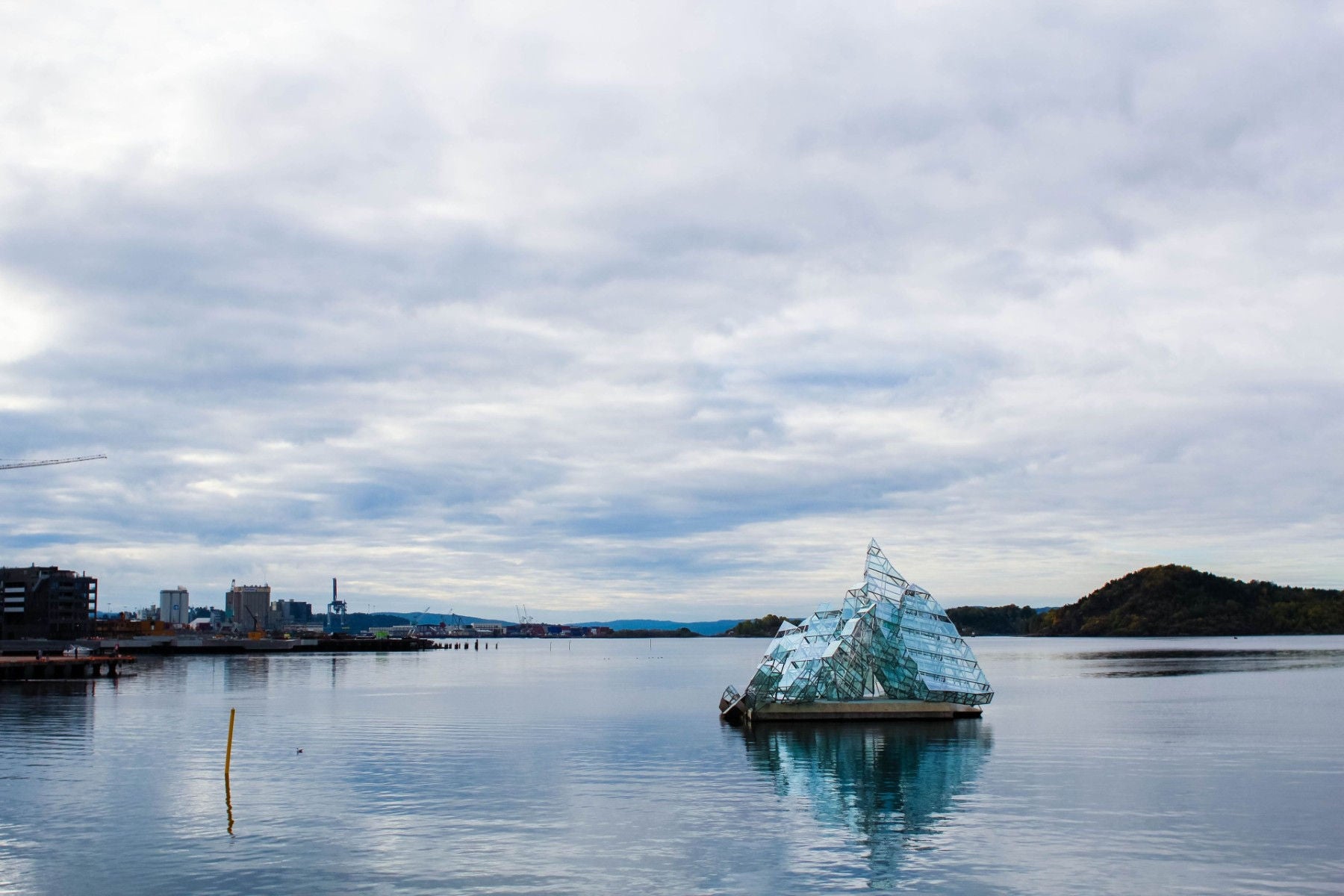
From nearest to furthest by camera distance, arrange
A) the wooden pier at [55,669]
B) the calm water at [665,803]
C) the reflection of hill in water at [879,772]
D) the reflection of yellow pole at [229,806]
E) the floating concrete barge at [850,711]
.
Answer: the calm water at [665,803], the reflection of hill in water at [879,772], the reflection of yellow pole at [229,806], the floating concrete barge at [850,711], the wooden pier at [55,669]

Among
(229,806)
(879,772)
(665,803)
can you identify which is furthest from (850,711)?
→ (229,806)

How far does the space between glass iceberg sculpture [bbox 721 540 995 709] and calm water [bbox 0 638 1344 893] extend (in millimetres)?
4692

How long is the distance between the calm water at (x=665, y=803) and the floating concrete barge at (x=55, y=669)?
5463 centimetres

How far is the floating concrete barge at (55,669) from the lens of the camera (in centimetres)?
14088

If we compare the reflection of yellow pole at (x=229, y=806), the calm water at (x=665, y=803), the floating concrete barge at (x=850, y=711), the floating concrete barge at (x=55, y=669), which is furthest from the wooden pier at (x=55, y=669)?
the reflection of yellow pole at (x=229, y=806)

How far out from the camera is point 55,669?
146625 millimetres

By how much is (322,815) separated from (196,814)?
4996 millimetres

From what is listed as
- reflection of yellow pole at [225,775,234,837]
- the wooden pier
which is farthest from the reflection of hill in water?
the wooden pier

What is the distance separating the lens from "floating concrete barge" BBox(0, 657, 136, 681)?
14088 cm

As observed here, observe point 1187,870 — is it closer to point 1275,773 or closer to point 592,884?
point 592,884

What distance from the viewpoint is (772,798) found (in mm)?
50719

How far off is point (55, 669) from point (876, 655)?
108m

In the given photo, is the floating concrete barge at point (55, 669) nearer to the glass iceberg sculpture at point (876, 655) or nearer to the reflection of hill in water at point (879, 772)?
the glass iceberg sculpture at point (876, 655)

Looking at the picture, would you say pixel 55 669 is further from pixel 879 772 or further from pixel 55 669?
pixel 879 772
